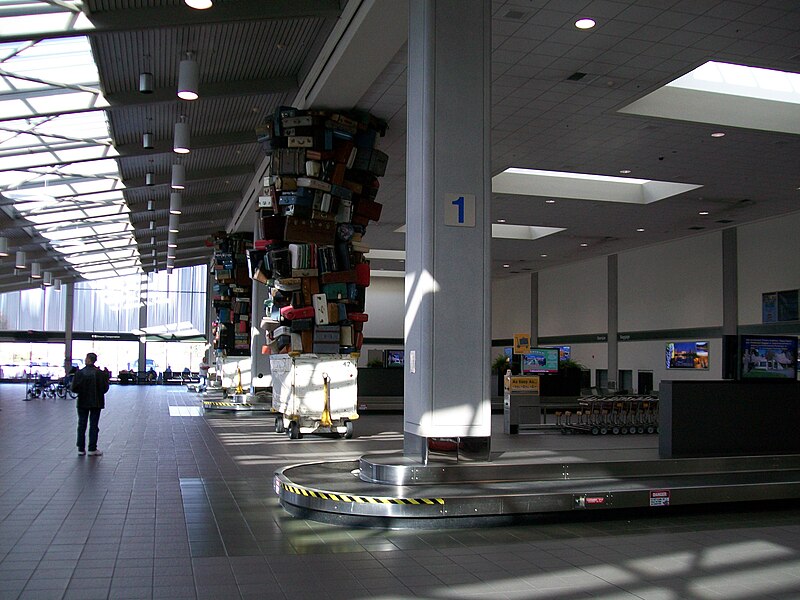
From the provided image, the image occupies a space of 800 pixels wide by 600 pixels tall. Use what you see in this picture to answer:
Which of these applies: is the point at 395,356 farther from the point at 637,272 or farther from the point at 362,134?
the point at 362,134

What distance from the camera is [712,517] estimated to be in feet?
27.2

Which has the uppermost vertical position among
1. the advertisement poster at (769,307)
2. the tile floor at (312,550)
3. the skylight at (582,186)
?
the skylight at (582,186)

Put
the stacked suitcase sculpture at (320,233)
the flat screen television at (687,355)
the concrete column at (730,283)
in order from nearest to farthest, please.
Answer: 1. the stacked suitcase sculpture at (320,233)
2. the concrete column at (730,283)
3. the flat screen television at (687,355)

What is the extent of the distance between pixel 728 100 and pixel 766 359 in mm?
5806

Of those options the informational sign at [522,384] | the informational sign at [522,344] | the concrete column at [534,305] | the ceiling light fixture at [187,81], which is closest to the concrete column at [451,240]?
the ceiling light fixture at [187,81]

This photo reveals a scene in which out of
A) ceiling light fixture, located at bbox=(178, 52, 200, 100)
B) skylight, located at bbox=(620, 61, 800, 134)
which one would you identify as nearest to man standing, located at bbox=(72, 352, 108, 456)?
ceiling light fixture, located at bbox=(178, 52, 200, 100)

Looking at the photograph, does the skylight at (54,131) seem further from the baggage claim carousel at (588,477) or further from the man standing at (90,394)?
the baggage claim carousel at (588,477)

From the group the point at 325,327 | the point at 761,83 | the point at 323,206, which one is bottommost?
the point at 325,327

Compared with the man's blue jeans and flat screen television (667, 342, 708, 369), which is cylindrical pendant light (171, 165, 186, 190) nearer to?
the man's blue jeans

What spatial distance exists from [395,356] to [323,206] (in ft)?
90.0

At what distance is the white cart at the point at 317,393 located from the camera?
49.2 ft

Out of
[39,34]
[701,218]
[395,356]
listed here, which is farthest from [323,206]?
[395,356]

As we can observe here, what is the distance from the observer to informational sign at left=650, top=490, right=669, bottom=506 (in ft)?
26.3

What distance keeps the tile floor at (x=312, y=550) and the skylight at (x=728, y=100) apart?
26.0ft
